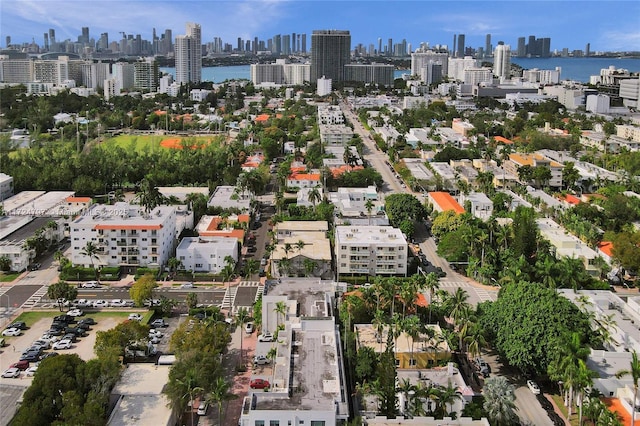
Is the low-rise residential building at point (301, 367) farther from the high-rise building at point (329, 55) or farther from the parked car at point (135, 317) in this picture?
the high-rise building at point (329, 55)

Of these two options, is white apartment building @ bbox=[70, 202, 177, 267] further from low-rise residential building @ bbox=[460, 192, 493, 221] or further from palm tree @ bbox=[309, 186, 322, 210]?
low-rise residential building @ bbox=[460, 192, 493, 221]

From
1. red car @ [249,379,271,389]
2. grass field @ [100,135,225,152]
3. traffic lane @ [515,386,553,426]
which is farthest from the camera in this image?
grass field @ [100,135,225,152]

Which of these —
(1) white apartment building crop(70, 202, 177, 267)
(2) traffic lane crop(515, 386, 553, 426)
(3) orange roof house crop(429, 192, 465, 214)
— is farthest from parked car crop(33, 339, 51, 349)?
(3) orange roof house crop(429, 192, 465, 214)

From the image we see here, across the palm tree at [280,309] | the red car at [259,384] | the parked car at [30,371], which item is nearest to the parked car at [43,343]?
the parked car at [30,371]

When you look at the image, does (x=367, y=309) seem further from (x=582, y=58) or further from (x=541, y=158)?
(x=582, y=58)

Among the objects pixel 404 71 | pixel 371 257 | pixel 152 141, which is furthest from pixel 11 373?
pixel 404 71

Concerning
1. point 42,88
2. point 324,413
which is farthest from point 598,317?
point 42,88
